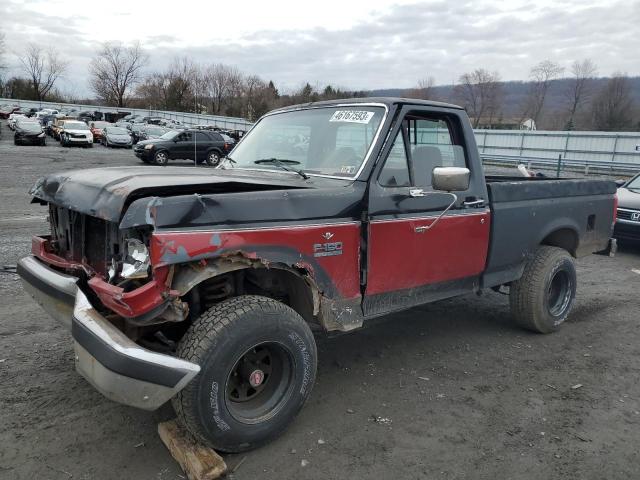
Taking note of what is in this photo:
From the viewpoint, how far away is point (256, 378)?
3.08 metres

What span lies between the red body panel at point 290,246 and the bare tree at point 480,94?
63459 millimetres

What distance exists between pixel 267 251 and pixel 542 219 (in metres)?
3.09

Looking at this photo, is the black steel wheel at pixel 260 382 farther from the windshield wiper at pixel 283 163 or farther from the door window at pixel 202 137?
the door window at pixel 202 137

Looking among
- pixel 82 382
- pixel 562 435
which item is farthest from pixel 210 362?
pixel 562 435

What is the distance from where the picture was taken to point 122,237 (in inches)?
112

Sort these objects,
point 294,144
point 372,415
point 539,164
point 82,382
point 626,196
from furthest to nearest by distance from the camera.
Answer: point 539,164 < point 626,196 < point 294,144 < point 82,382 < point 372,415

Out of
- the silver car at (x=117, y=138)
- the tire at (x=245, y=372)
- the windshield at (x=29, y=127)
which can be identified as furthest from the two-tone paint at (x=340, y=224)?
the silver car at (x=117, y=138)

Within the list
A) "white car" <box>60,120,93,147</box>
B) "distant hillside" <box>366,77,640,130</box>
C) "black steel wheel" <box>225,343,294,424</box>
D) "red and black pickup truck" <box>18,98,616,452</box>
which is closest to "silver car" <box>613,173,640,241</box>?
"red and black pickup truck" <box>18,98,616,452</box>

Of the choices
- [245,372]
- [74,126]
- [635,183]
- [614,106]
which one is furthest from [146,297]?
[614,106]

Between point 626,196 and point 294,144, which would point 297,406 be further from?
point 626,196

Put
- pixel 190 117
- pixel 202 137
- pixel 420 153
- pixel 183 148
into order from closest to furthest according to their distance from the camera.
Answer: pixel 420 153, pixel 202 137, pixel 183 148, pixel 190 117

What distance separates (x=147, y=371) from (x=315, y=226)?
1284mm

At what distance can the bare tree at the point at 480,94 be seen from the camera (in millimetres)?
64250

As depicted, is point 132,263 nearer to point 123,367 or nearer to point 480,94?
point 123,367
